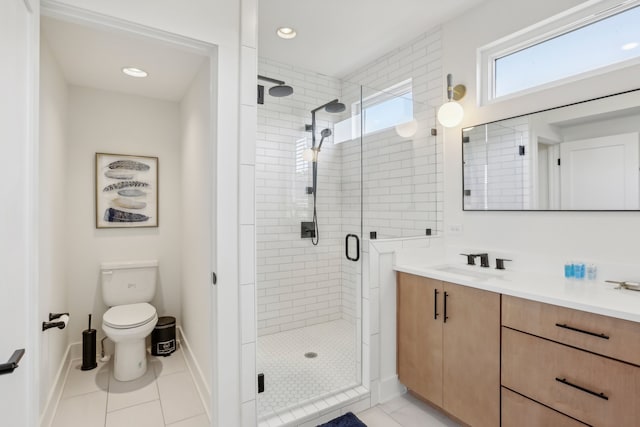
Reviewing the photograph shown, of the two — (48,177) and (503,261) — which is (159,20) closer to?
(48,177)

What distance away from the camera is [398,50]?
9.64 feet

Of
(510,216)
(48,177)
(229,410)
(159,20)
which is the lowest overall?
(229,410)

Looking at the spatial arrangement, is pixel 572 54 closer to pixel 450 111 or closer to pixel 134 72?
pixel 450 111

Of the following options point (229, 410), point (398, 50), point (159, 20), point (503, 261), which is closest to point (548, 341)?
point (503, 261)

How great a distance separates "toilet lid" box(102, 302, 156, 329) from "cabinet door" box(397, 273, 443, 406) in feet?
6.51

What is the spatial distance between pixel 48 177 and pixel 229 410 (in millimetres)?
1905

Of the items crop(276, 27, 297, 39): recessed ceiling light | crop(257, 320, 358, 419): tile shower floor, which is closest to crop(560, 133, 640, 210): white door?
crop(257, 320, 358, 419): tile shower floor

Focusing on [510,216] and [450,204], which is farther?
[450,204]

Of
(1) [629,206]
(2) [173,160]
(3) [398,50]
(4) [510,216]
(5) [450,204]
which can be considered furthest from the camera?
(2) [173,160]

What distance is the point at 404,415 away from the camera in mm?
2078

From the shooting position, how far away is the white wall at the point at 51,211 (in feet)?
6.48

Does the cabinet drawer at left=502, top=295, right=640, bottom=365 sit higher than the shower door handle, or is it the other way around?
the shower door handle

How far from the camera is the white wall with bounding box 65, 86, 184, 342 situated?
285 cm

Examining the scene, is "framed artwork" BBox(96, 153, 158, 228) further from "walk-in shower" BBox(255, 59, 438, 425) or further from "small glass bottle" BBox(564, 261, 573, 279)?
"small glass bottle" BBox(564, 261, 573, 279)
